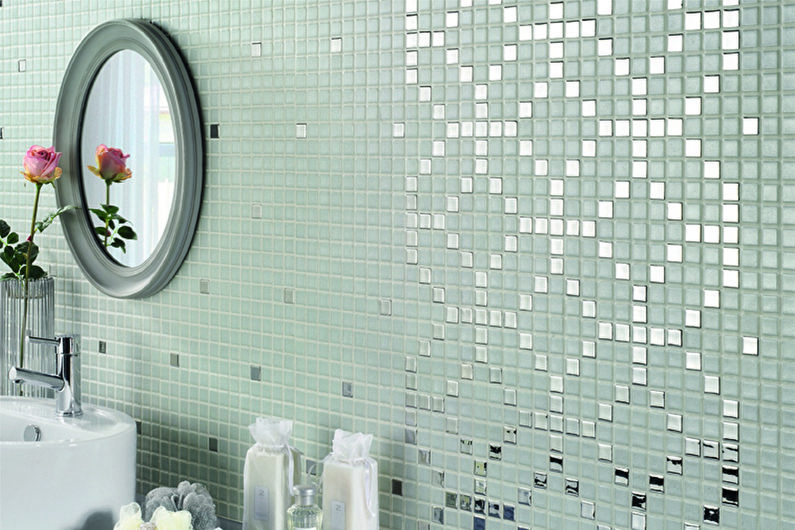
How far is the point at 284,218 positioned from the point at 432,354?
36 centimetres

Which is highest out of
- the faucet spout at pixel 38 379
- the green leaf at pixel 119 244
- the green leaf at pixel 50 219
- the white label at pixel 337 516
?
the green leaf at pixel 50 219

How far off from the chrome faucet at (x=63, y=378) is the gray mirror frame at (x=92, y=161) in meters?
0.15

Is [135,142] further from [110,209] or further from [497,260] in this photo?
[497,260]

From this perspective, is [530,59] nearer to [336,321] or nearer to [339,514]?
[336,321]

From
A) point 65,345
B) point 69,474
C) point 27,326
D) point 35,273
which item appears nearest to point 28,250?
point 35,273

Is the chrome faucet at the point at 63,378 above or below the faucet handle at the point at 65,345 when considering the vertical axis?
below

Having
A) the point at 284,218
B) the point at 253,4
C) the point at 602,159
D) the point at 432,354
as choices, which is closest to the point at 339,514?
the point at 432,354

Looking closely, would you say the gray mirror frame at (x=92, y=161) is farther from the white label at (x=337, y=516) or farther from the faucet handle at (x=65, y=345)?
the white label at (x=337, y=516)

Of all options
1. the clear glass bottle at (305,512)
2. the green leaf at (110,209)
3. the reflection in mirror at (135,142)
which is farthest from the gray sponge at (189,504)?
the green leaf at (110,209)

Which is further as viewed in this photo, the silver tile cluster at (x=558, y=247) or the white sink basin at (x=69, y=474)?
the white sink basin at (x=69, y=474)

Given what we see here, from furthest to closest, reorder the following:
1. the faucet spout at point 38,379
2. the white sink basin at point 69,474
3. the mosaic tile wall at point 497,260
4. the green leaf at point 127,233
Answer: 1. the green leaf at point 127,233
2. the faucet spout at point 38,379
3. the white sink basin at point 69,474
4. the mosaic tile wall at point 497,260

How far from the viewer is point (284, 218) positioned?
1.49 meters

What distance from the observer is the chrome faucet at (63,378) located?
5.22ft

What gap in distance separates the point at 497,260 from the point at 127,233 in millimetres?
802
